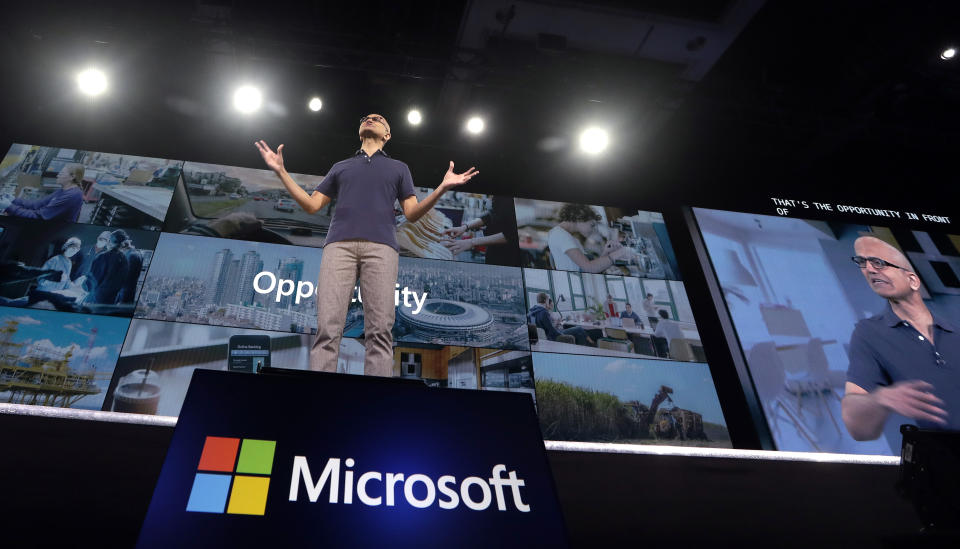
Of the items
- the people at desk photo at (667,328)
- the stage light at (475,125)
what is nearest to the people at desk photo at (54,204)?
the stage light at (475,125)

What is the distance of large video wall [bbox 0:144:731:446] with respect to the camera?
3.69 m

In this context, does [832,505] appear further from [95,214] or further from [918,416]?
[95,214]

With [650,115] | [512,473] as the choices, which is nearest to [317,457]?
[512,473]

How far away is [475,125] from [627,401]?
288cm

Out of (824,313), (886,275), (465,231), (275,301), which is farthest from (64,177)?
(886,275)

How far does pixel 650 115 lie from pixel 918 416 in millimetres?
3216

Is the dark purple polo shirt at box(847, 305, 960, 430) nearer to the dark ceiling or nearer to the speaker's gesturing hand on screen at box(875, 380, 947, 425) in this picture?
the speaker's gesturing hand on screen at box(875, 380, 947, 425)

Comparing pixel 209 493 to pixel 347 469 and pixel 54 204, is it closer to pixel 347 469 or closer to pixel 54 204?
pixel 347 469

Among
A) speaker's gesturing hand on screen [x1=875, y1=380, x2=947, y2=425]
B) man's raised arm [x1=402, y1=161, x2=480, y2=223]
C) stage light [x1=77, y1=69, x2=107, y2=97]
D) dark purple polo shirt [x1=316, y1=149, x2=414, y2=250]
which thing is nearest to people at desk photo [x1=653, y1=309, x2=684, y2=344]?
speaker's gesturing hand on screen [x1=875, y1=380, x2=947, y2=425]

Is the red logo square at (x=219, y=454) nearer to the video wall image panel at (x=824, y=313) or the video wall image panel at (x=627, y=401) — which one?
the video wall image panel at (x=627, y=401)

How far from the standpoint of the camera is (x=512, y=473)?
1.01m

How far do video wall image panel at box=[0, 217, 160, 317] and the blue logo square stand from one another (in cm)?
361

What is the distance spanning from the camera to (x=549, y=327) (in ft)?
14.3

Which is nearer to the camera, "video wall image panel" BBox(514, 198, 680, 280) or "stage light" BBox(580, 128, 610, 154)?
"video wall image panel" BBox(514, 198, 680, 280)
